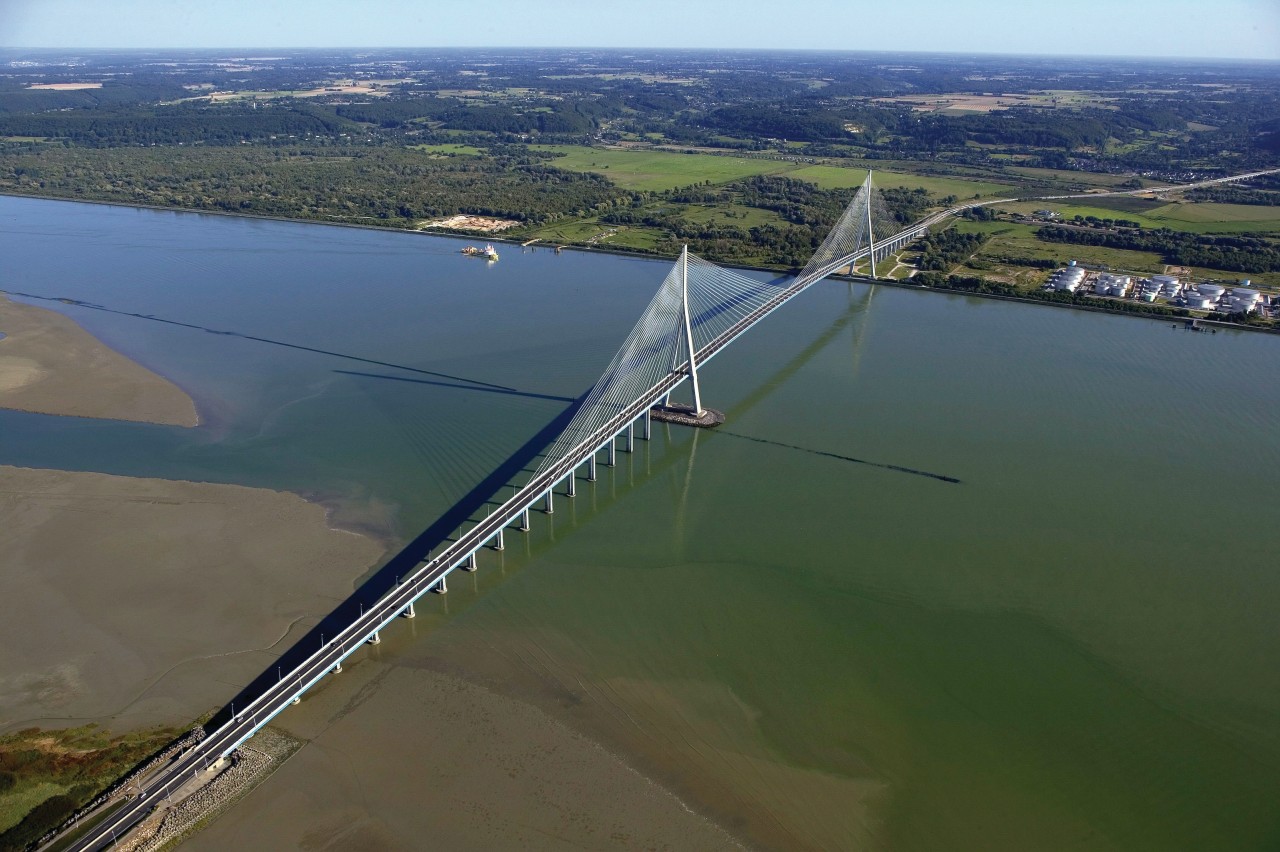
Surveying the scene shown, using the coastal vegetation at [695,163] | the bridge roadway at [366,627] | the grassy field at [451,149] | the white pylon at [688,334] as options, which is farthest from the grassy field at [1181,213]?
the grassy field at [451,149]

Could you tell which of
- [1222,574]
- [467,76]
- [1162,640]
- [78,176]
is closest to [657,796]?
[1162,640]

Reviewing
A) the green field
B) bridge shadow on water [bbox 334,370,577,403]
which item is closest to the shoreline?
the green field

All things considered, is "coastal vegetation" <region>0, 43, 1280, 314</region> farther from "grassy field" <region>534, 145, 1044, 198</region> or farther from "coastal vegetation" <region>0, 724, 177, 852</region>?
"coastal vegetation" <region>0, 724, 177, 852</region>

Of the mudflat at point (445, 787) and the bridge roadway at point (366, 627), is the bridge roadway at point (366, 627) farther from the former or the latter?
the mudflat at point (445, 787)

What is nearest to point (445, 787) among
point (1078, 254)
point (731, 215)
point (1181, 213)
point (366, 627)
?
point (366, 627)

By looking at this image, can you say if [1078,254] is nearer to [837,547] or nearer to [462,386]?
[837,547]
